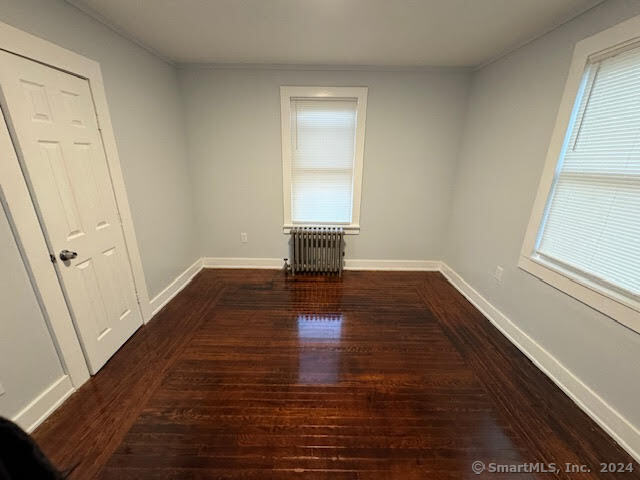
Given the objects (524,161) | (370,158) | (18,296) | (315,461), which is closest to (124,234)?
(18,296)

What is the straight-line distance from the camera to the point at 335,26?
6.82 ft

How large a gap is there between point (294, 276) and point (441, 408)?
7.42ft

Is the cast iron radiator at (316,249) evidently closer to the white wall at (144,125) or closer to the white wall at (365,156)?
the white wall at (365,156)

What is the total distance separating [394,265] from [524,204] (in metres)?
1.79

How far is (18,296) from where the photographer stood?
146 cm

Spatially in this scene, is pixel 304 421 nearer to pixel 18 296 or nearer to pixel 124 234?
pixel 18 296

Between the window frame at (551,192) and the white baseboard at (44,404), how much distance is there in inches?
139

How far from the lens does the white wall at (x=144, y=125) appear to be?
1668 millimetres

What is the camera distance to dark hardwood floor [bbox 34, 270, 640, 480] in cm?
140

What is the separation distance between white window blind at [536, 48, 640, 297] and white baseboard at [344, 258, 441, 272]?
1.79 meters

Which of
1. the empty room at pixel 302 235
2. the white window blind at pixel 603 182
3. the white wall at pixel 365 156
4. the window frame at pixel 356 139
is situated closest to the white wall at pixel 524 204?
the empty room at pixel 302 235

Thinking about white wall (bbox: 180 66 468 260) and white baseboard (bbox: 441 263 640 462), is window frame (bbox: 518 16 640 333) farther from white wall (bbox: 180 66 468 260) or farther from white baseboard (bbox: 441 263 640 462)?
white wall (bbox: 180 66 468 260)

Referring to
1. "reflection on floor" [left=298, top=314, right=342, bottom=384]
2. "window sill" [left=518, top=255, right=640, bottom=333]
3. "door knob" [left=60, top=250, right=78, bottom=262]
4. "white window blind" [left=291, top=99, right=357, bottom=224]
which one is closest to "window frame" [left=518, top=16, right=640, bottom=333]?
"window sill" [left=518, top=255, right=640, bottom=333]

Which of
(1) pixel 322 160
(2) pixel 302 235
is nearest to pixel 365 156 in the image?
(1) pixel 322 160
